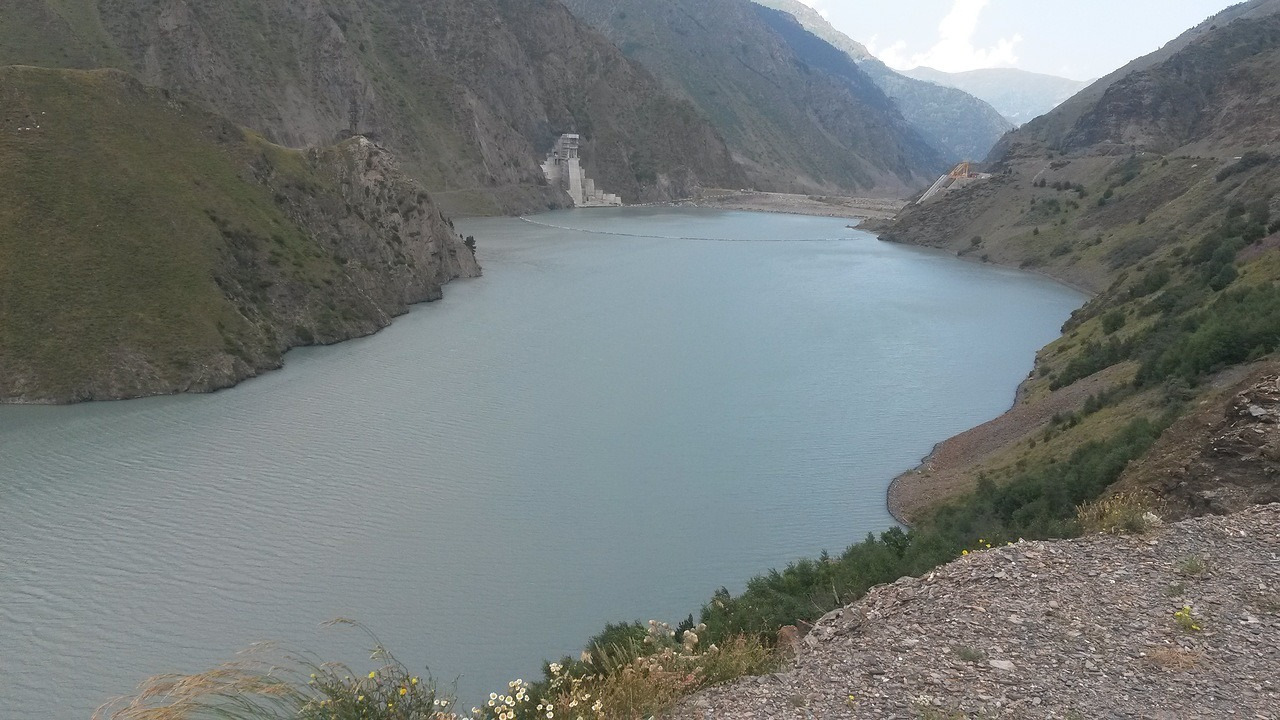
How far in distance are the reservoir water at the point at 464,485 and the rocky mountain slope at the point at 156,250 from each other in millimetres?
1900

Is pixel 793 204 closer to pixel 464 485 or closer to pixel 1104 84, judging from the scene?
pixel 1104 84

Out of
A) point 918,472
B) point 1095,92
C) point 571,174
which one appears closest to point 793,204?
point 571,174

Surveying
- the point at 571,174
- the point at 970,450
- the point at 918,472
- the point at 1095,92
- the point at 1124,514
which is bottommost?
the point at 918,472

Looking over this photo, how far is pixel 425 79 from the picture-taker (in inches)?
5118

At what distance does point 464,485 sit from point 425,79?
11433cm

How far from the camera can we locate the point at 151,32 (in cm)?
9419

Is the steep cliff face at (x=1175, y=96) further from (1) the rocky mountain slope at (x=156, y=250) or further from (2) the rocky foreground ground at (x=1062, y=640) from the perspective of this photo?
(2) the rocky foreground ground at (x=1062, y=640)

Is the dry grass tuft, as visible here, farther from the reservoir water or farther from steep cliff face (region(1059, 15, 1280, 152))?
steep cliff face (region(1059, 15, 1280, 152))

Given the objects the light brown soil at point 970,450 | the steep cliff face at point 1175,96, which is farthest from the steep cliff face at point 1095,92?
the light brown soil at point 970,450

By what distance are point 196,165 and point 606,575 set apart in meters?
36.5

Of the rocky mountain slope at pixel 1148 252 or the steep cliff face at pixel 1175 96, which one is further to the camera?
the steep cliff face at pixel 1175 96

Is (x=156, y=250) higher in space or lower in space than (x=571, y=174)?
lower

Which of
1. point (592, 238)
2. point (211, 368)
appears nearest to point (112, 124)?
point (211, 368)

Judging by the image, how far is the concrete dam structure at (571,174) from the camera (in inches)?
5753
